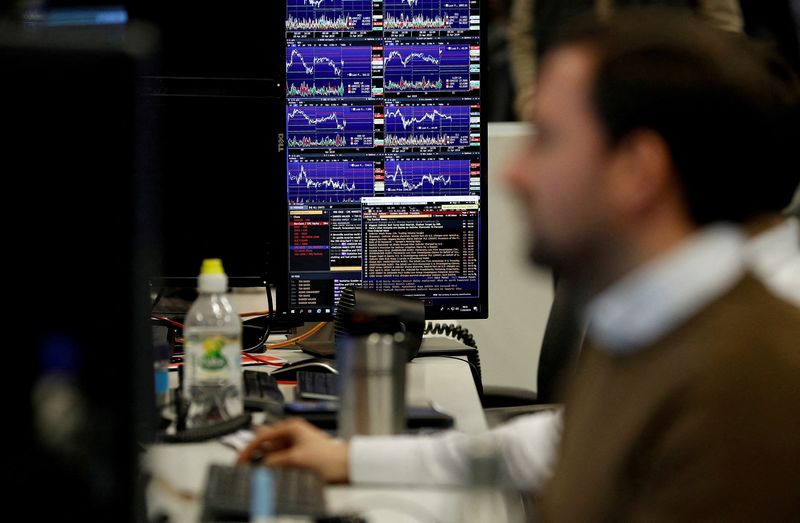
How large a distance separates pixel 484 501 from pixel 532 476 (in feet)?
1.91

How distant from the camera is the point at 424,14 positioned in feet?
7.52

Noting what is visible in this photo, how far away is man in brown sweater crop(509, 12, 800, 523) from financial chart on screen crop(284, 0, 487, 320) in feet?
4.24

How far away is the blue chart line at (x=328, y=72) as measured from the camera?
2240 mm

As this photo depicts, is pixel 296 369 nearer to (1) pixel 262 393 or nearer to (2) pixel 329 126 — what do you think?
(1) pixel 262 393

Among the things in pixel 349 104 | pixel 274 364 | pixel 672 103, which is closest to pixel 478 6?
pixel 349 104

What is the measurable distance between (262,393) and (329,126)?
0.79m

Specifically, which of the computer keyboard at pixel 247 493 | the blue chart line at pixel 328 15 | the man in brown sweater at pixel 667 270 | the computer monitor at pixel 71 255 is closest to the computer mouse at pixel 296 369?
the computer keyboard at pixel 247 493

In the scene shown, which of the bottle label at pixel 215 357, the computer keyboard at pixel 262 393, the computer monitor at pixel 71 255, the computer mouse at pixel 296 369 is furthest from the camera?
the computer mouse at pixel 296 369

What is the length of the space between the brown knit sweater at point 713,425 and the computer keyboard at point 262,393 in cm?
80

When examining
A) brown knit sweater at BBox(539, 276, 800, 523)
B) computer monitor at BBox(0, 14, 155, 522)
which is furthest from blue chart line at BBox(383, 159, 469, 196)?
computer monitor at BBox(0, 14, 155, 522)

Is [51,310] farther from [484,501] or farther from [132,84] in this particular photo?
[484,501]

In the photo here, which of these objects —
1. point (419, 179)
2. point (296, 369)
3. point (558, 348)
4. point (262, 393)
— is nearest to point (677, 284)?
point (262, 393)

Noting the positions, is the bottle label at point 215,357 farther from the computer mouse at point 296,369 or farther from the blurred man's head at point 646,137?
the blurred man's head at point 646,137

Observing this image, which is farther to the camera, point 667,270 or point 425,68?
point 425,68
